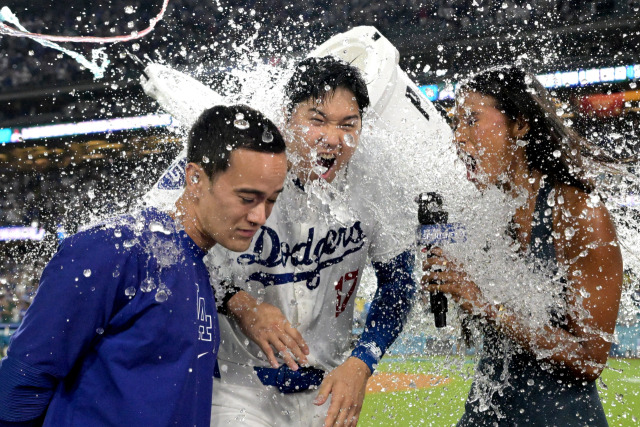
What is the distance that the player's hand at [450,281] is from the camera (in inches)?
91.8

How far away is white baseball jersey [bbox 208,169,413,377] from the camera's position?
2627mm

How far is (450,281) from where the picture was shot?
7.73 ft

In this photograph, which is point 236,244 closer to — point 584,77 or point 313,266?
point 313,266

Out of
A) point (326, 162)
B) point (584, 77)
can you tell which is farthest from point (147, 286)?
point (584, 77)

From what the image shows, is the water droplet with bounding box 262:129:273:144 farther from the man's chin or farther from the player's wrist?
the player's wrist

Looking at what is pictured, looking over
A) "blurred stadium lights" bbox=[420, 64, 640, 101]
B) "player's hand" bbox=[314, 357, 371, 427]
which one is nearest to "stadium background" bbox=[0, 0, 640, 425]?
"blurred stadium lights" bbox=[420, 64, 640, 101]

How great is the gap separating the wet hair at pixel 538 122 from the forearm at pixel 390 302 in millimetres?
686

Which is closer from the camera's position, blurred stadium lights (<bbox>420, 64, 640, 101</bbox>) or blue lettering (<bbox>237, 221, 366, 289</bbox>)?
blue lettering (<bbox>237, 221, 366, 289</bbox>)

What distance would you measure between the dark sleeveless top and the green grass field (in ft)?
8.80

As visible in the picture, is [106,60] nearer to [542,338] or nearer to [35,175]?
[35,175]

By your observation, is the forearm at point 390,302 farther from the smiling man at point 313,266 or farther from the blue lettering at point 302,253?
the blue lettering at point 302,253

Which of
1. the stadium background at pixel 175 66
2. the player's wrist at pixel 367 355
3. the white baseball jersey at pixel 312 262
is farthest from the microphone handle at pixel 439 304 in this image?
the stadium background at pixel 175 66

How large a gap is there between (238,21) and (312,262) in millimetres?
16961

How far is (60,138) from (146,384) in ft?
64.9
